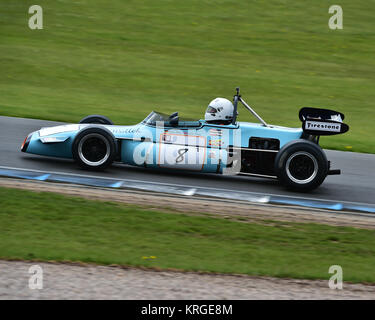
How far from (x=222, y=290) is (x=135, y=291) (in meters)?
0.91

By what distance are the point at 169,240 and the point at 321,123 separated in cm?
381

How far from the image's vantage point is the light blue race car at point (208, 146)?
1035cm

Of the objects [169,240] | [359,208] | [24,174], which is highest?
[24,174]

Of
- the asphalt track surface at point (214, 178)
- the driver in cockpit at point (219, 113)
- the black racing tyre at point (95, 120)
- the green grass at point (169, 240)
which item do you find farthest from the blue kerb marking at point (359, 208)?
the black racing tyre at point (95, 120)

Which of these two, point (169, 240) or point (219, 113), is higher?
point (219, 113)

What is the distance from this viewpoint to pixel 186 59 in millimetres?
22391

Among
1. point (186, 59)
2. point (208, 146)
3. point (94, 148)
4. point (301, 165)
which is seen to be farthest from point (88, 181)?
point (186, 59)

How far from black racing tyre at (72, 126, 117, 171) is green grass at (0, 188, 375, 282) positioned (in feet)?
4.44

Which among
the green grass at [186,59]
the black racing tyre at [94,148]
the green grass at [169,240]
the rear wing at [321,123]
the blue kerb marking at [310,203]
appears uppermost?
the green grass at [186,59]

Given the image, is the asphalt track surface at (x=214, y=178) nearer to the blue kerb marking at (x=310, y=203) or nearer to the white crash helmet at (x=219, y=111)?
the blue kerb marking at (x=310, y=203)

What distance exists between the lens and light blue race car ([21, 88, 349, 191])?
10352 millimetres

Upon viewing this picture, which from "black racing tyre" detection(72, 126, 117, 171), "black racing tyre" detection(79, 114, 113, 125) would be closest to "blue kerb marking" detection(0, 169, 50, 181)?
"black racing tyre" detection(72, 126, 117, 171)

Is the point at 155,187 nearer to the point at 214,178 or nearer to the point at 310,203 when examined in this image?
the point at 214,178

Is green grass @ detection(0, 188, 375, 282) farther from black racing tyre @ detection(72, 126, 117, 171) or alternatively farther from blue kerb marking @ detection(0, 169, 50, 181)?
black racing tyre @ detection(72, 126, 117, 171)
